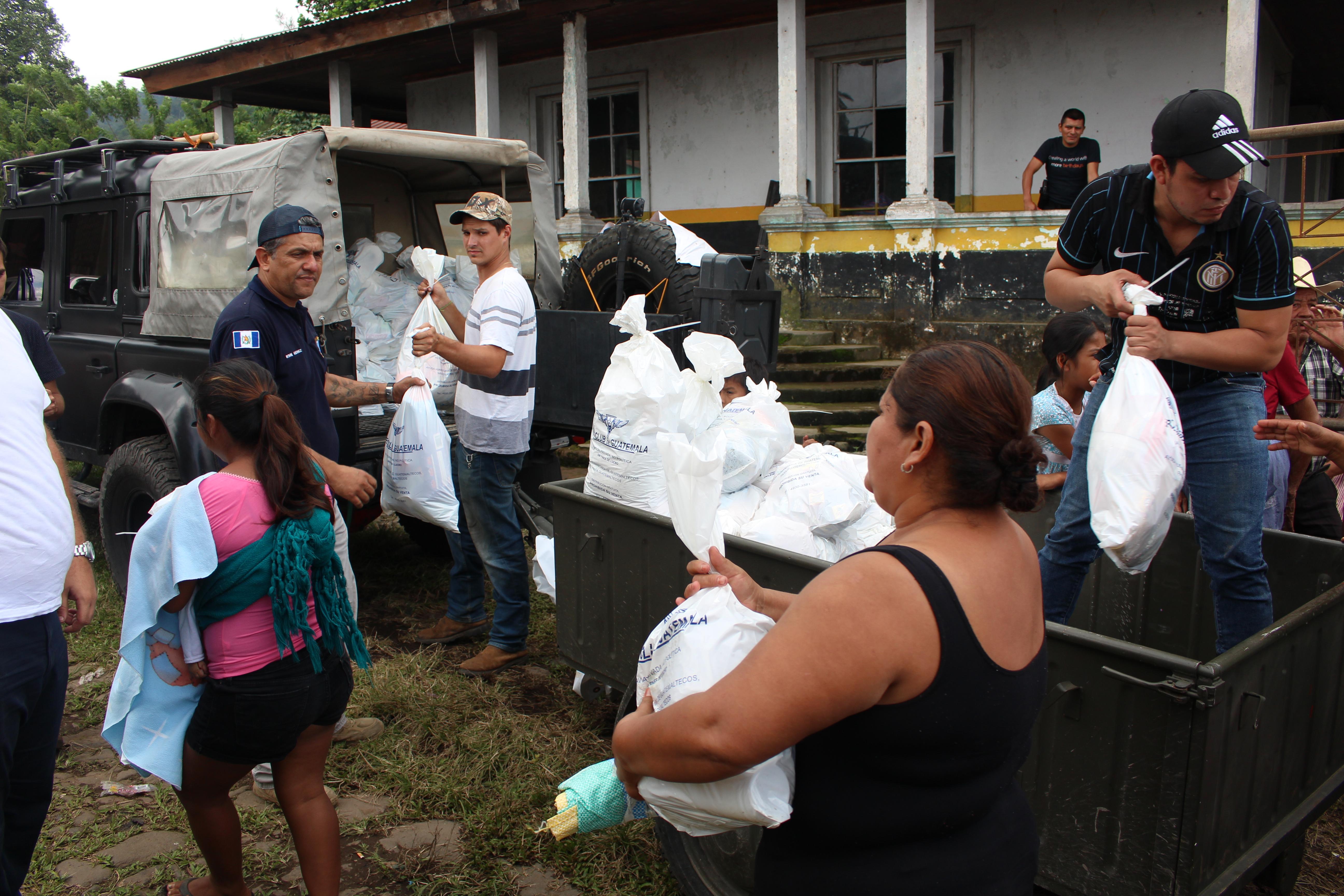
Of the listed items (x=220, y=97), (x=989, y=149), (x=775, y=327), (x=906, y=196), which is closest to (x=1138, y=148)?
(x=989, y=149)

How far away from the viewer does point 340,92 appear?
12773 millimetres

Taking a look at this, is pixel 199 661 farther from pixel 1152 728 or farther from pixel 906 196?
pixel 906 196

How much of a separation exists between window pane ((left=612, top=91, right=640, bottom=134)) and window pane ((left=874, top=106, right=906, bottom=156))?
3176mm

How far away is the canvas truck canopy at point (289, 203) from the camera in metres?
4.30

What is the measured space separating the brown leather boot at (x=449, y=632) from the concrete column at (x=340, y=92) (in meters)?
10.2

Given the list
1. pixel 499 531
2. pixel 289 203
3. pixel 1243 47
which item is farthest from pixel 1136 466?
pixel 1243 47

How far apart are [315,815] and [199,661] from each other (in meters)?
0.49

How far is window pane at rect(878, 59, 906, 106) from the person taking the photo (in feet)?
33.6

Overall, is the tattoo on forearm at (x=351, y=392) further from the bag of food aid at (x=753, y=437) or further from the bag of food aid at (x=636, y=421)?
the bag of food aid at (x=753, y=437)

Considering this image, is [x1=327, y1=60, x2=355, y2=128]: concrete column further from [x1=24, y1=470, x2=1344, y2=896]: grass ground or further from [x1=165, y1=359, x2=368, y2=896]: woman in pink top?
[x1=165, y1=359, x2=368, y2=896]: woman in pink top

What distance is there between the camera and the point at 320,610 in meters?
2.25

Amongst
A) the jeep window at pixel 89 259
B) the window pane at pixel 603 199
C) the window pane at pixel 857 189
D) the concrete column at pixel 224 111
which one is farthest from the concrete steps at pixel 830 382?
the concrete column at pixel 224 111

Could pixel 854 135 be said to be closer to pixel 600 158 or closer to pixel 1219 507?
pixel 600 158

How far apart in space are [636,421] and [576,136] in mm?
8715
